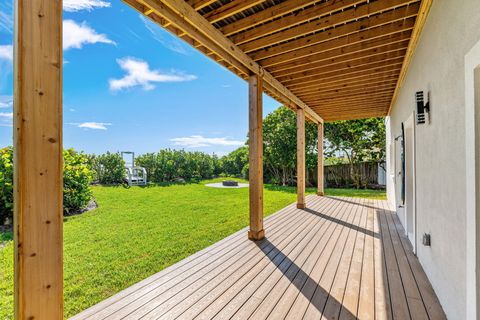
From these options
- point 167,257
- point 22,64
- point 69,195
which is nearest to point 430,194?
point 167,257

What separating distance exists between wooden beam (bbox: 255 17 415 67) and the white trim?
1698 mm

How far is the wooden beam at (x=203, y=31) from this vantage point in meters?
2.16

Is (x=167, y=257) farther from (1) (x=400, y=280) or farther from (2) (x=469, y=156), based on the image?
(2) (x=469, y=156)

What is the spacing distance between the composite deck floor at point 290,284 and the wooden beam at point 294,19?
2728 mm

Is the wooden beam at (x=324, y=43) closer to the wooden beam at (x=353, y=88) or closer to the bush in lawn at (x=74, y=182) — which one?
the wooden beam at (x=353, y=88)

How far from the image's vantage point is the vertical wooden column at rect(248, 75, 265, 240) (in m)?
3.52

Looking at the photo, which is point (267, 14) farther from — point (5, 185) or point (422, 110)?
point (5, 185)

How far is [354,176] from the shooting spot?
1061cm

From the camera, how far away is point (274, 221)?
4496mm

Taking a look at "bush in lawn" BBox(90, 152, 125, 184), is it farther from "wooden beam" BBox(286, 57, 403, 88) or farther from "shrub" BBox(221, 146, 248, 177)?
"wooden beam" BBox(286, 57, 403, 88)

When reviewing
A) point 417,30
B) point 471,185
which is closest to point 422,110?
point 417,30

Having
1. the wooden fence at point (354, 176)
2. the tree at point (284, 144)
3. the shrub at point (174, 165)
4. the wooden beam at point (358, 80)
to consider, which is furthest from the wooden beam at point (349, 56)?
the shrub at point (174, 165)

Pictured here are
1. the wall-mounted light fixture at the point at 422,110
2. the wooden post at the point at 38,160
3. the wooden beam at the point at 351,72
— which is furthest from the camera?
the wooden beam at the point at 351,72

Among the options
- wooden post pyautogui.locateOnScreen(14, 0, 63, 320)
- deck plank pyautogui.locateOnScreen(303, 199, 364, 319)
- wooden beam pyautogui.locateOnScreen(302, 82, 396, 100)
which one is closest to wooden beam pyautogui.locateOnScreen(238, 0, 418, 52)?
wooden post pyautogui.locateOnScreen(14, 0, 63, 320)
